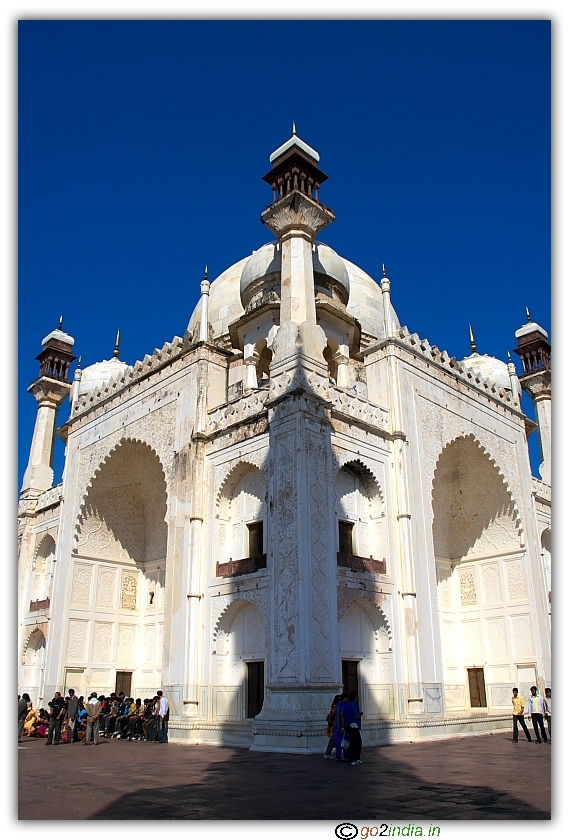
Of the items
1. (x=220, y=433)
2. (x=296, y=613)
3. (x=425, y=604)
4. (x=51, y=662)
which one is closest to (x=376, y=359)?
(x=220, y=433)

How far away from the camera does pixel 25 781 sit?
8.59m

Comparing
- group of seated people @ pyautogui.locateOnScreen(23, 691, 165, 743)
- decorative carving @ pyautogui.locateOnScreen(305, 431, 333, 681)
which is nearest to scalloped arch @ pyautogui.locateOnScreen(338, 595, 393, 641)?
decorative carving @ pyautogui.locateOnScreen(305, 431, 333, 681)

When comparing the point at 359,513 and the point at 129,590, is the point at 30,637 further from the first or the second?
the point at 359,513

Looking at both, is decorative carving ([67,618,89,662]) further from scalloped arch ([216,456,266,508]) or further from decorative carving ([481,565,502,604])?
decorative carving ([481,565,502,604])

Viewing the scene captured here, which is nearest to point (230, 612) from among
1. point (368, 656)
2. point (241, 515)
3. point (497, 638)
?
point (241, 515)

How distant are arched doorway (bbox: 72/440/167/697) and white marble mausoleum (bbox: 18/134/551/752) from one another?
66 mm

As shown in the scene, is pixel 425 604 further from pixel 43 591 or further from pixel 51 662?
pixel 43 591

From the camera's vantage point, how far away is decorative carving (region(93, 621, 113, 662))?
20.8 meters

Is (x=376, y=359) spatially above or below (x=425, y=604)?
above

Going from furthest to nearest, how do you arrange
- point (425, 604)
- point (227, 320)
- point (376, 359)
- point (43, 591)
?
point (227, 320)
point (43, 591)
point (376, 359)
point (425, 604)

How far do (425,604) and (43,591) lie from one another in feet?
45.0

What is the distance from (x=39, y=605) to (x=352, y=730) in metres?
15.5

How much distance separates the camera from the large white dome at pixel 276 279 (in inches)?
811

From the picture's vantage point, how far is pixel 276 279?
20.0m
